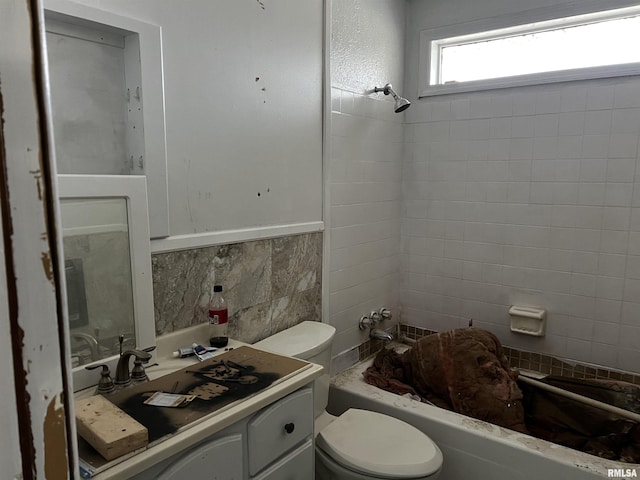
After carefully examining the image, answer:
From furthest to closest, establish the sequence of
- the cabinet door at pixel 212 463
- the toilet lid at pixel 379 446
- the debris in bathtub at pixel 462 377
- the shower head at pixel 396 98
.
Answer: the shower head at pixel 396 98 → the debris in bathtub at pixel 462 377 → the toilet lid at pixel 379 446 → the cabinet door at pixel 212 463

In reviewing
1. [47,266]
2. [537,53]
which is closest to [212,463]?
[47,266]

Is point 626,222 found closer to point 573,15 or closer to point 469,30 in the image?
point 573,15

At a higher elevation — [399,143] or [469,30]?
[469,30]

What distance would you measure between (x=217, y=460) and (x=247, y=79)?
1.34m

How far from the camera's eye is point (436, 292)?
281cm

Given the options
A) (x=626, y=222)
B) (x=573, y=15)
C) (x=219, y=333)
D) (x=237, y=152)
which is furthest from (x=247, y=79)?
(x=626, y=222)

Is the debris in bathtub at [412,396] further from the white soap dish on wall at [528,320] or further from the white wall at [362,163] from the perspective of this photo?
the white soap dish on wall at [528,320]

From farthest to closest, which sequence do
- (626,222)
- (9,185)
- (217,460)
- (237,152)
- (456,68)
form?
(456,68), (626,222), (237,152), (217,460), (9,185)

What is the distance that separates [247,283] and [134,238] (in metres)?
0.57

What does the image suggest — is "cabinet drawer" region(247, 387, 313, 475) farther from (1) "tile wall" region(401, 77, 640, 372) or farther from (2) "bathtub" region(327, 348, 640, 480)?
(1) "tile wall" region(401, 77, 640, 372)

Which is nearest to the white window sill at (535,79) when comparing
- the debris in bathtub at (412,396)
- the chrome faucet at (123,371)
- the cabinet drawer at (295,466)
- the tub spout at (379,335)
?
the tub spout at (379,335)

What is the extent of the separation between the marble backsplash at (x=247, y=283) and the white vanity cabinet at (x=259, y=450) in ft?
1.68

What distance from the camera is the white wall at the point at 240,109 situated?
151 cm

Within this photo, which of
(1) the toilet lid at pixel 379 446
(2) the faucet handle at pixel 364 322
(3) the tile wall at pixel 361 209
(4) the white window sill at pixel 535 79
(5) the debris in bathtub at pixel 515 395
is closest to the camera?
(1) the toilet lid at pixel 379 446
